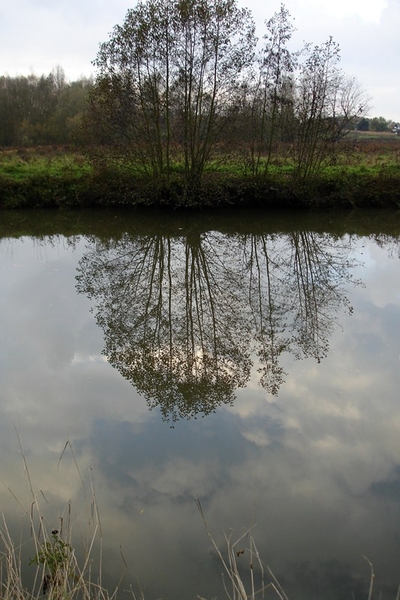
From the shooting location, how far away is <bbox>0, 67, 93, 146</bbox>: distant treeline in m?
23.2

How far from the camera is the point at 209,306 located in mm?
7371

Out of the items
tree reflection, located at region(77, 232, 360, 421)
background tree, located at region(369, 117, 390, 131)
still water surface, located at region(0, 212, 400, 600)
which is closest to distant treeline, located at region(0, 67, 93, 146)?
tree reflection, located at region(77, 232, 360, 421)

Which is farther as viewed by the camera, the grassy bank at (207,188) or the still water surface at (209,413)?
the grassy bank at (207,188)

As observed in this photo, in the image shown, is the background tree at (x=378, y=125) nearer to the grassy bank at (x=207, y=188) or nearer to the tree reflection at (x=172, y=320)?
the grassy bank at (x=207, y=188)

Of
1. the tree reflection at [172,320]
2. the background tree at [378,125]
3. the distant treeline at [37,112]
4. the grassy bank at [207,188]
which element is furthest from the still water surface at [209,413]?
the background tree at [378,125]

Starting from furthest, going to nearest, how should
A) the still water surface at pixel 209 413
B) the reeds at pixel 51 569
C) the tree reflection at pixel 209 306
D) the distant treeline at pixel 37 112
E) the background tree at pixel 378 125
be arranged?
1. the background tree at pixel 378 125
2. the distant treeline at pixel 37 112
3. the tree reflection at pixel 209 306
4. the still water surface at pixel 209 413
5. the reeds at pixel 51 569

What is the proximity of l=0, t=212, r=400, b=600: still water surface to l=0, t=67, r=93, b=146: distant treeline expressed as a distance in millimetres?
15687

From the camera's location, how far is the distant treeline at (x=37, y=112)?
76.0ft

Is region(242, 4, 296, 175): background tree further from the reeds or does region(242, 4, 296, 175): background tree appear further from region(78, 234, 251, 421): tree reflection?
the reeds

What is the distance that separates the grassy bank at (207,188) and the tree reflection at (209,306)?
9.56 ft

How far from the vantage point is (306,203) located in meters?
14.9

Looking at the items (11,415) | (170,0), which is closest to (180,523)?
(11,415)

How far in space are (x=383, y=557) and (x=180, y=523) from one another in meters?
1.20

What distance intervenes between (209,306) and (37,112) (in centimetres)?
2075
